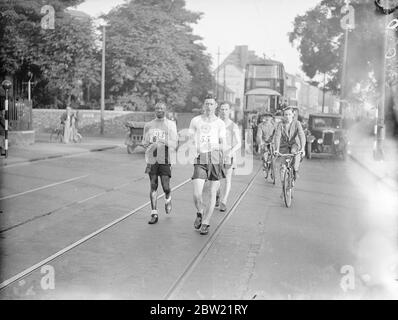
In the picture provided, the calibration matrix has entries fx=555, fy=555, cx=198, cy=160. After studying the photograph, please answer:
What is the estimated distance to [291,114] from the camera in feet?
32.5

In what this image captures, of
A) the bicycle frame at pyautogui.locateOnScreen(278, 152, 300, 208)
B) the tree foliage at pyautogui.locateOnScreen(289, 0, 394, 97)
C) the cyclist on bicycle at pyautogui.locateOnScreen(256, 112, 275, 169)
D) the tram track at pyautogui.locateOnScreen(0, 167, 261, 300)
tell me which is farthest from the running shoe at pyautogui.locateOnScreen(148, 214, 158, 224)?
the tree foliage at pyautogui.locateOnScreen(289, 0, 394, 97)

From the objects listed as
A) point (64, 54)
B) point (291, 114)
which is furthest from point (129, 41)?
point (291, 114)

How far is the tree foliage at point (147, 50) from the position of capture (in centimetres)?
3609

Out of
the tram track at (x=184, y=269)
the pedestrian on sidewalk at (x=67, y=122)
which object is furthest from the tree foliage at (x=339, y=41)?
the pedestrian on sidewalk at (x=67, y=122)

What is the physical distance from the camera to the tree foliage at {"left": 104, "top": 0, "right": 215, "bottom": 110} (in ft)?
118

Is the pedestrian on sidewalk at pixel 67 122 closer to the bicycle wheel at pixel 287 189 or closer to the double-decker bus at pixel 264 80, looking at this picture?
the double-decker bus at pixel 264 80

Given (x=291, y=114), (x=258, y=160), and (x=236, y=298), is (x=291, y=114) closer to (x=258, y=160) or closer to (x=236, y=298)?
(x=236, y=298)

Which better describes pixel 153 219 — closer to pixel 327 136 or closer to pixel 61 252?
pixel 61 252

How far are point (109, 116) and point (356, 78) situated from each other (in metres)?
20.4

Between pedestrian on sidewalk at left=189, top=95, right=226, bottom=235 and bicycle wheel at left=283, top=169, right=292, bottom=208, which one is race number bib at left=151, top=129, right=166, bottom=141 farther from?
bicycle wheel at left=283, top=169, right=292, bottom=208

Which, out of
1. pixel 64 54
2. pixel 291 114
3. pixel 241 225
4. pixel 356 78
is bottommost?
pixel 241 225

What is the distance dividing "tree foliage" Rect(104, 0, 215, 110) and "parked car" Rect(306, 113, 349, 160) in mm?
14632

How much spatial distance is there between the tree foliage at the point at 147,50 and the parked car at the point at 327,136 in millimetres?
14632
